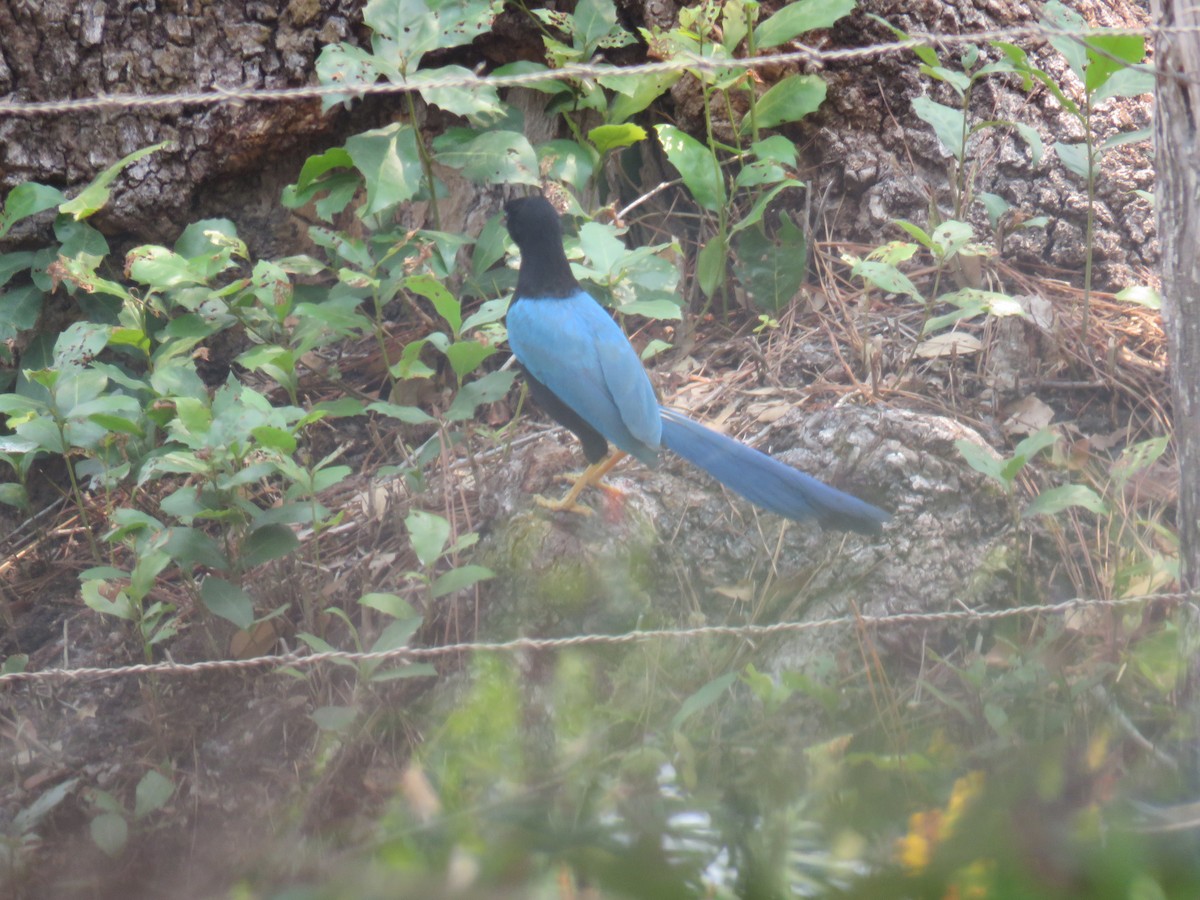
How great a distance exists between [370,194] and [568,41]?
3.82 feet

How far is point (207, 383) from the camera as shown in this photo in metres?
3.93

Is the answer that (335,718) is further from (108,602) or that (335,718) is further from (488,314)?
(488,314)

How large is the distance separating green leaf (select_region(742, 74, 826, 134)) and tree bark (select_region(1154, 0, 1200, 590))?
161cm

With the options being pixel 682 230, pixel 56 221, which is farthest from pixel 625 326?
pixel 56 221

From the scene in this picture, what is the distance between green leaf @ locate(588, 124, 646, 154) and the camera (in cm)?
349

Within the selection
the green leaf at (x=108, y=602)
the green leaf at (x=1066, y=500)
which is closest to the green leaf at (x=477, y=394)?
the green leaf at (x=108, y=602)

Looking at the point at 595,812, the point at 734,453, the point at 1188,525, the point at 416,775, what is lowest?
the point at 734,453

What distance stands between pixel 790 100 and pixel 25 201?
7.95 feet

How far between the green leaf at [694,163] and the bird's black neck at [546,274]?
578 mm

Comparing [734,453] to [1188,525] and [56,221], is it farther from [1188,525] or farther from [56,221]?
[56,221]

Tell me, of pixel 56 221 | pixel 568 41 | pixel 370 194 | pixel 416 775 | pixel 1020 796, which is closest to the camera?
pixel 1020 796

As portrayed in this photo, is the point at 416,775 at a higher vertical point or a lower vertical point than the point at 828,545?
higher

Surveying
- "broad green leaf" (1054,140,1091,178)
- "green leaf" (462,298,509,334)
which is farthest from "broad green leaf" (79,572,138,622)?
"broad green leaf" (1054,140,1091,178)

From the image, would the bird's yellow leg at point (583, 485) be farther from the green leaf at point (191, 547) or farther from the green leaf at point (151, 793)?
the green leaf at point (151, 793)
